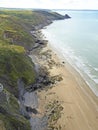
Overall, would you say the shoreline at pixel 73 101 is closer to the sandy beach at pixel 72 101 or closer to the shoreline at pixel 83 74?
the sandy beach at pixel 72 101

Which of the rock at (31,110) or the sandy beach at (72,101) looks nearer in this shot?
the sandy beach at (72,101)

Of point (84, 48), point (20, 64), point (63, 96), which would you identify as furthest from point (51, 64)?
point (84, 48)

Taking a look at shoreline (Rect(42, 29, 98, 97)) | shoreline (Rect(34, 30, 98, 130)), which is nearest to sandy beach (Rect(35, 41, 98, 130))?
shoreline (Rect(34, 30, 98, 130))

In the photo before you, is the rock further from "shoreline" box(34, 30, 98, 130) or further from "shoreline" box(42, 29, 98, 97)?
"shoreline" box(42, 29, 98, 97)

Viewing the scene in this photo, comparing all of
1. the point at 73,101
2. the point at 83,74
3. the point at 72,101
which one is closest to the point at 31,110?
the point at 72,101

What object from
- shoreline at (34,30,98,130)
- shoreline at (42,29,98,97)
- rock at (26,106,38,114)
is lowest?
shoreline at (42,29,98,97)

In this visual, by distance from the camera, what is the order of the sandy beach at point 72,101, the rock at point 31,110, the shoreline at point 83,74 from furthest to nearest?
the shoreline at point 83,74
the rock at point 31,110
the sandy beach at point 72,101

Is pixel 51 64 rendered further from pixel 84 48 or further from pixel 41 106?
pixel 84 48

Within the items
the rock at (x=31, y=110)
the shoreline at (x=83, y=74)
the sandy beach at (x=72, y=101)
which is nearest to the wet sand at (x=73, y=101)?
the sandy beach at (x=72, y=101)
